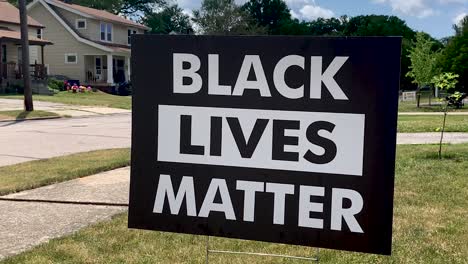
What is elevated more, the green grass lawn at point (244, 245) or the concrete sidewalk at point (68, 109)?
the green grass lawn at point (244, 245)

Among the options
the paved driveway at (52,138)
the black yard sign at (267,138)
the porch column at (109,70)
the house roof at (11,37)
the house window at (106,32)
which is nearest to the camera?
the black yard sign at (267,138)

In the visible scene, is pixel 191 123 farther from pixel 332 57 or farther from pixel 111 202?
pixel 111 202

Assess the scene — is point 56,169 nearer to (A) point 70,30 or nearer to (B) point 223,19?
(A) point 70,30

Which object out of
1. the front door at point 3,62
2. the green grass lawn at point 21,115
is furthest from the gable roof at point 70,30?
the green grass lawn at point 21,115

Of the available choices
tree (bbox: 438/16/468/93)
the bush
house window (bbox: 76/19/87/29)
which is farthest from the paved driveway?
tree (bbox: 438/16/468/93)

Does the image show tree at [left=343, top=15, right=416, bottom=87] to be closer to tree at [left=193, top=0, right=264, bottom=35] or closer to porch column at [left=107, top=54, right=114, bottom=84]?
tree at [left=193, top=0, right=264, bottom=35]

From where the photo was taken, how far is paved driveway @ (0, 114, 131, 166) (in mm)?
10043

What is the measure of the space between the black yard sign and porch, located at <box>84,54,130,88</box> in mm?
38168

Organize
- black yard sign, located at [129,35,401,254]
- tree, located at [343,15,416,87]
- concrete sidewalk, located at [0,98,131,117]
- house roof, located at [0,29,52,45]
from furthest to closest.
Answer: tree, located at [343,15,416,87], house roof, located at [0,29,52,45], concrete sidewalk, located at [0,98,131,117], black yard sign, located at [129,35,401,254]

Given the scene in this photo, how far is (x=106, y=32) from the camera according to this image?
4244cm

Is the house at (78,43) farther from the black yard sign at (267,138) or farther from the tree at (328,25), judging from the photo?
the tree at (328,25)

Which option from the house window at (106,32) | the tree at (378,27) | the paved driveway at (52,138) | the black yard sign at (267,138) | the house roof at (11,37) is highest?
the tree at (378,27)

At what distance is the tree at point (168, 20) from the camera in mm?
73000

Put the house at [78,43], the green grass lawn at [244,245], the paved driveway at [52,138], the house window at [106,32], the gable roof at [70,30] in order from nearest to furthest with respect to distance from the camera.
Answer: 1. the green grass lawn at [244,245]
2. the paved driveway at [52,138]
3. the gable roof at [70,30]
4. the house at [78,43]
5. the house window at [106,32]
